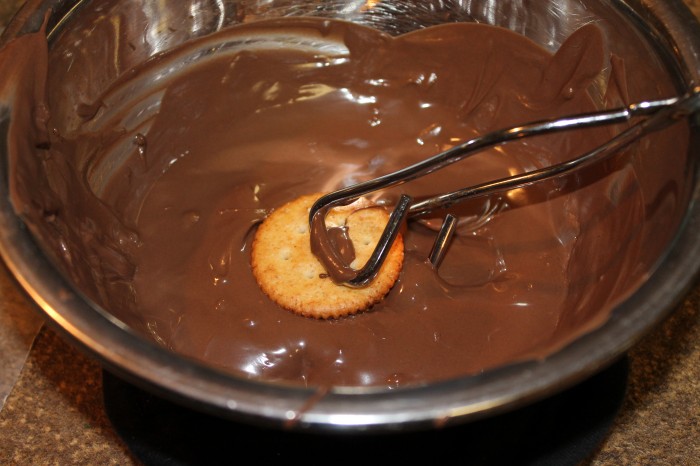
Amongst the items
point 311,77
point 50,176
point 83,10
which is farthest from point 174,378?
point 311,77

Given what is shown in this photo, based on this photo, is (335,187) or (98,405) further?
(335,187)

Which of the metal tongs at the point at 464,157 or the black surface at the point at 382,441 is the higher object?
the metal tongs at the point at 464,157

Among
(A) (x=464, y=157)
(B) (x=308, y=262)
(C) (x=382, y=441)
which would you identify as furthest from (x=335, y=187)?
(C) (x=382, y=441)

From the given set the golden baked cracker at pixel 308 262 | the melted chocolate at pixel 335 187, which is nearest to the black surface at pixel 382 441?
the melted chocolate at pixel 335 187

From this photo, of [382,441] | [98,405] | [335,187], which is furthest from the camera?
[335,187]

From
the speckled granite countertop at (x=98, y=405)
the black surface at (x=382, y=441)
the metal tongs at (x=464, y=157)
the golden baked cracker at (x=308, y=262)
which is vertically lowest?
the speckled granite countertop at (x=98, y=405)

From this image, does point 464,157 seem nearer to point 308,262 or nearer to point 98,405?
point 308,262

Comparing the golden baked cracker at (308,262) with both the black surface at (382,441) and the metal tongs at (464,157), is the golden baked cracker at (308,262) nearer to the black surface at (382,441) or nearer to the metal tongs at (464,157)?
the metal tongs at (464,157)
